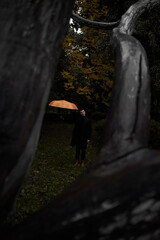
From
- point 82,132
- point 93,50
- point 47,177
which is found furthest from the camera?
point 93,50

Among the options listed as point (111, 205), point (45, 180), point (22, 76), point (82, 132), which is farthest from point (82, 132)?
point (111, 205)

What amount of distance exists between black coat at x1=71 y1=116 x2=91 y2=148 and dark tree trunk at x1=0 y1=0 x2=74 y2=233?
5248 mm

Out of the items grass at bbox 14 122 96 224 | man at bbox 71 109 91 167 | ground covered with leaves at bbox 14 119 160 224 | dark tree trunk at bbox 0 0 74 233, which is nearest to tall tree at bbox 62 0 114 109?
ground covered with leaves at bbox 14 119 160 224

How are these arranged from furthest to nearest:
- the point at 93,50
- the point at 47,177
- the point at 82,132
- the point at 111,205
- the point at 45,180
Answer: the point at 93,50
the point at 82,132
the point at 47,177
the point at 45,180
the point at 111,205

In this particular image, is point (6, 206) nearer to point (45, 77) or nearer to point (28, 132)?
point (28, 132)

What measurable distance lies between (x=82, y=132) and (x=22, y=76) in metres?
5.43

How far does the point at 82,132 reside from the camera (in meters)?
6.43

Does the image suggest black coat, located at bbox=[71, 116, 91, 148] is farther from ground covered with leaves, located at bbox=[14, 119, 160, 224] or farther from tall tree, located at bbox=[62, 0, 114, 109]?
tall tree, located at bbox=[62, 0, 114, 109]

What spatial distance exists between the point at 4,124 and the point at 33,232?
0.58 m

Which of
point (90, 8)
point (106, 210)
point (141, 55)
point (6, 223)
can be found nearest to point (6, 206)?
point (6, 223)

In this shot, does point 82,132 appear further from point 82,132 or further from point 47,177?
point 47,177

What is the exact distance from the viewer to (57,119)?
1983 centimetres

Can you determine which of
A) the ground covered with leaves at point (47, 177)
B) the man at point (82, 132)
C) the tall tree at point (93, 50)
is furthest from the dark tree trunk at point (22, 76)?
the tall tree at point (93, 50)

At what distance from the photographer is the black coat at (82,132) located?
6397 mm
